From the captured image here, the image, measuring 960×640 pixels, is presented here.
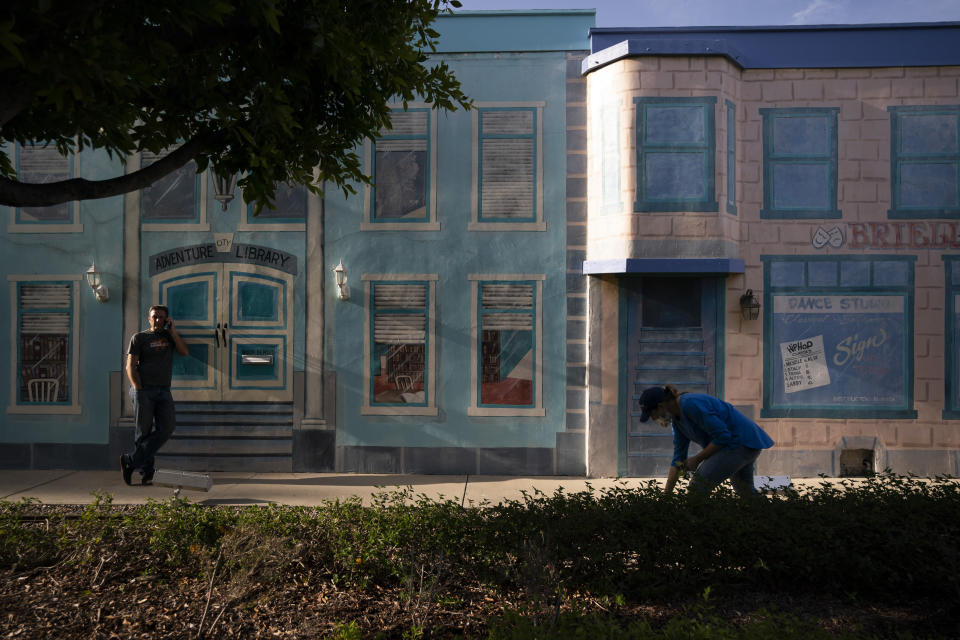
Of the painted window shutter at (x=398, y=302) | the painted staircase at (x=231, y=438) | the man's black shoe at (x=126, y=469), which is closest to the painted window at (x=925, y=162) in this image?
the painted window shutter at (x=398, y=302)

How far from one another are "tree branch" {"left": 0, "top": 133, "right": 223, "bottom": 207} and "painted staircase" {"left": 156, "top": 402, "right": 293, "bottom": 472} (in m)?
4.79

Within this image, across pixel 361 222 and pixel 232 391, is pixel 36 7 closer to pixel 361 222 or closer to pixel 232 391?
pixel 361 222

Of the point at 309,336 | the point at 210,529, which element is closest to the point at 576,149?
the point at 309,336

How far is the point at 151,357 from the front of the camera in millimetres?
7172

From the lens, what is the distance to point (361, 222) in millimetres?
8141

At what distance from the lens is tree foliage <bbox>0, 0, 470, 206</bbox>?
2.75 m

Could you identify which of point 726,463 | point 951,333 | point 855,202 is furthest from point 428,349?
point 951,333

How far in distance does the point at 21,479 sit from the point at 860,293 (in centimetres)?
1056

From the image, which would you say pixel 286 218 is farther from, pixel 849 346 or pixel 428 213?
pixel 849 346

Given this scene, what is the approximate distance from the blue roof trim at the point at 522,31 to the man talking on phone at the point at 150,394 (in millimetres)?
5009

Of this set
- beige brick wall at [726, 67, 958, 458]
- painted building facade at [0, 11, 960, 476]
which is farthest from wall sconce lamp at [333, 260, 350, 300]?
beige brick wall at [726, 67, 958, 458]

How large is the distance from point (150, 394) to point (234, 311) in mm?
1499

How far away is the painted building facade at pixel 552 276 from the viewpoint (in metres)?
7.83

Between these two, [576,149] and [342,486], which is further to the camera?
[576,149]
